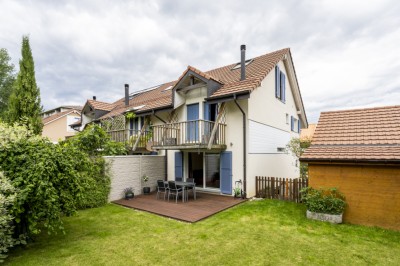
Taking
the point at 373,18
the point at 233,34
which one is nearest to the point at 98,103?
the point at 233,34

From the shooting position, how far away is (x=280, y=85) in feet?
47.4

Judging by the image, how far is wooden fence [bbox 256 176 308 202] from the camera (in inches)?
370

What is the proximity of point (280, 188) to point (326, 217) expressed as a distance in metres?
3.05

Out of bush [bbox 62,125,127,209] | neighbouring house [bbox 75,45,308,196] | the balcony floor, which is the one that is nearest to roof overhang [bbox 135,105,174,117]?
neighbouring house [bbox 75,45,308,196]

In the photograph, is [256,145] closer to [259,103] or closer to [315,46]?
[259,103]

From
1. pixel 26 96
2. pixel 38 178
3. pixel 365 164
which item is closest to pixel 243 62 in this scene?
pixel 365 164

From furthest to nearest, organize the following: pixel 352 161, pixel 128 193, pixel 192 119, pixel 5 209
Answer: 1. pixel 192 119
2. pixel 128 193
3. pixel 352 161
4. pixel 5 209

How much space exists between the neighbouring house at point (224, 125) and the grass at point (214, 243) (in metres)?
3.76

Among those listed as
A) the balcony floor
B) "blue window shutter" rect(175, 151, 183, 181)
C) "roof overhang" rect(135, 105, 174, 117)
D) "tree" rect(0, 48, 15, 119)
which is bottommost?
"blue window shutter" rect(175, 151, 183, 181)

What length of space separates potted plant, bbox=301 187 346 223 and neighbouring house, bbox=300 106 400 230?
25cm

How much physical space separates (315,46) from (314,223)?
1273 cm

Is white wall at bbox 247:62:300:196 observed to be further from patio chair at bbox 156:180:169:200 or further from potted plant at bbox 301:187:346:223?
patio chair at bbox 156:180:169:200

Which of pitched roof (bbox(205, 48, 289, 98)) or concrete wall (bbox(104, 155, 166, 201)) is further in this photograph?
concrete wall (bbox(104, 155, 166, 201))

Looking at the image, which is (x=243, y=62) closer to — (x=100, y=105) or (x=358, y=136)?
(x=358, y=136)
